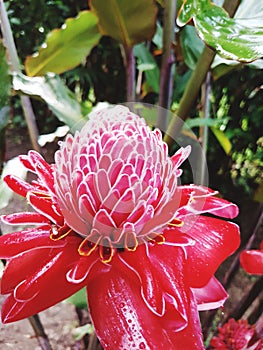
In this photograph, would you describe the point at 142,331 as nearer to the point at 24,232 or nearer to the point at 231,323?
the point at 24,232

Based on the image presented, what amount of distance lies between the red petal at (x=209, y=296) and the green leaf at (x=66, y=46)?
0.33m

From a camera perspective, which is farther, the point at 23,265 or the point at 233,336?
the point at 233,336

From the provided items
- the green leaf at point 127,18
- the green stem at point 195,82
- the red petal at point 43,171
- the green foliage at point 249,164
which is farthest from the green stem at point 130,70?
the green foliage at point 249,164

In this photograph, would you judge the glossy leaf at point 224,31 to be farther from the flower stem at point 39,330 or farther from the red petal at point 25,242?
the flower stem at point 39,330

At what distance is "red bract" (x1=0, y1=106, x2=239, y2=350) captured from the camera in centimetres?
21

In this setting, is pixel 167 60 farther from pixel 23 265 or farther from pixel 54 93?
pixel 23 265

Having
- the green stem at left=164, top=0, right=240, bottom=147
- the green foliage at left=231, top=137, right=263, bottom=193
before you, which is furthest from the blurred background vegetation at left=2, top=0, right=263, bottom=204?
the green stem at left=164, top=0, right=240, bottom=147

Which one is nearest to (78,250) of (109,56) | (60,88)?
(60,88)

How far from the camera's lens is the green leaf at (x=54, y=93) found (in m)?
0.39

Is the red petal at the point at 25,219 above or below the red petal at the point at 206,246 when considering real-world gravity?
above

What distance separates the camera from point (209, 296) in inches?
9.6

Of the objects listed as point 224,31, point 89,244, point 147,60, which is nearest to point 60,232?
point 89,244

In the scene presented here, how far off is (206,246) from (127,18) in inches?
11.3

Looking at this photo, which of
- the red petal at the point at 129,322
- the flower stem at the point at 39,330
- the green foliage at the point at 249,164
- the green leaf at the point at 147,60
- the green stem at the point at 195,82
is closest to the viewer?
the red petal at the point at 129,322
